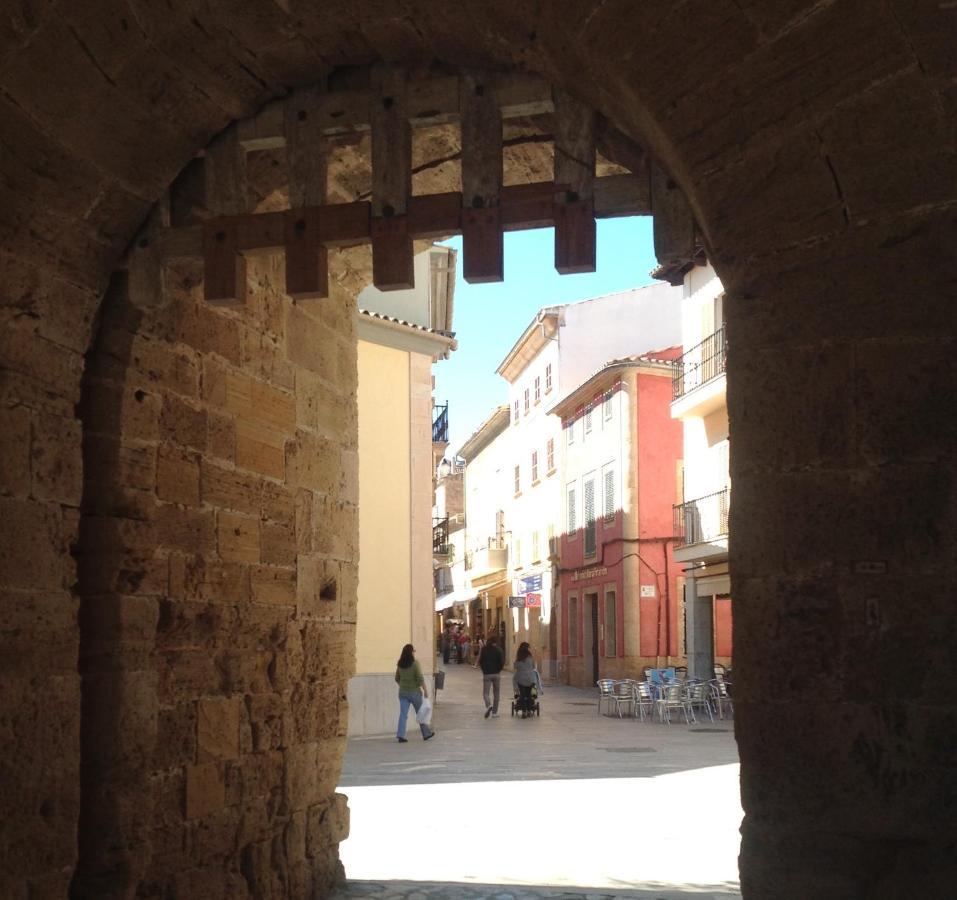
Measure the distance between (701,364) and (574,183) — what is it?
1773 cm

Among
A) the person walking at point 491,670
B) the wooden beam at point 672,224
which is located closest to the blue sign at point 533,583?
the person walking at point 491,670

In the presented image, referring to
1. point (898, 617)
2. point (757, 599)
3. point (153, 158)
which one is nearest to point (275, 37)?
point (153, 158)

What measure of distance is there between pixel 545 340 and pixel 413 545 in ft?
61.7

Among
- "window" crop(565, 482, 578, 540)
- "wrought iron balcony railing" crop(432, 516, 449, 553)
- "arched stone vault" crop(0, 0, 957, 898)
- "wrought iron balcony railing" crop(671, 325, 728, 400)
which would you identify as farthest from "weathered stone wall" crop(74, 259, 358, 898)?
"wrought iron balcony railing" crop(432, 516, 449, 553)

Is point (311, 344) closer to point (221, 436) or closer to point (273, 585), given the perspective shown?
point (221, 436)

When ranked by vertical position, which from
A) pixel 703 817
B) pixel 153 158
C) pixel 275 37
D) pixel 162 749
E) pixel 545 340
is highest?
pixel 545 340

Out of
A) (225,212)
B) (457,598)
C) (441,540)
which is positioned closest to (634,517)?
(457,598)

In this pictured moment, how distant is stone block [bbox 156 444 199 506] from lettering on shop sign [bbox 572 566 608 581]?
23.8 meters

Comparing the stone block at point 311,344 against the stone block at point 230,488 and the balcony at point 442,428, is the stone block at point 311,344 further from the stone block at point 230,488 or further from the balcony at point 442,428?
the balcony at point 442,428

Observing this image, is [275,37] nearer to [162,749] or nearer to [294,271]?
[294,271]

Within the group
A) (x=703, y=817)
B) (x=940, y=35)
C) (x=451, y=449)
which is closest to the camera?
(x=940, y=35)

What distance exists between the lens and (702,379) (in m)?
21.4

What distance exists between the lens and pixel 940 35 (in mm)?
2682

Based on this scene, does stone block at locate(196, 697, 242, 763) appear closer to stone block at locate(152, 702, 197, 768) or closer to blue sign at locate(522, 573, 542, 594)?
stone block at locate(152, 702, 197, 768)
